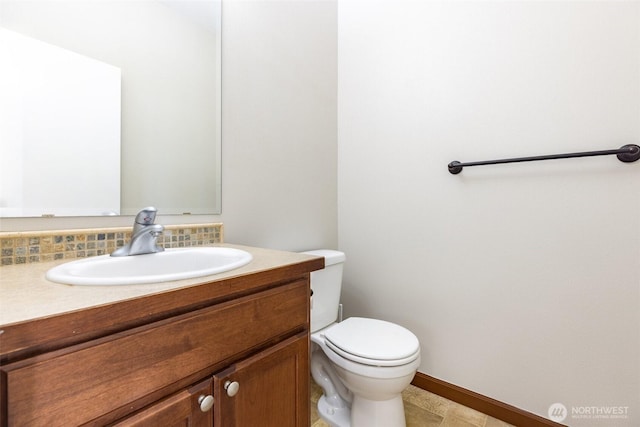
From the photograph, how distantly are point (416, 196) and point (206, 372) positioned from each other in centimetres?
125

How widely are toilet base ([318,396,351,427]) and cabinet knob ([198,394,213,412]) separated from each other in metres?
0.90

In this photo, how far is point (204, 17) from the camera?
1159mm

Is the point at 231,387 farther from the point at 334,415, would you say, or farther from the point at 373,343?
the point at 334,415

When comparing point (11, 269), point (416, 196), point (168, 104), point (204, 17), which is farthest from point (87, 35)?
point (416, 196)

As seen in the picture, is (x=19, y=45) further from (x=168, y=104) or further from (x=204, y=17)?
(x=204, y=17)

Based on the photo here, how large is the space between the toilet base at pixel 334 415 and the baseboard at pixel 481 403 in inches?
18.3

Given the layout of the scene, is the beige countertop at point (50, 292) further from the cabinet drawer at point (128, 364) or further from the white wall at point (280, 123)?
the white wall at point (280, 123)

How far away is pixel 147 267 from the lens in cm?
86

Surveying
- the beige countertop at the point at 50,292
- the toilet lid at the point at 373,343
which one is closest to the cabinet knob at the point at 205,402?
the beige countertop at the point at 50,292

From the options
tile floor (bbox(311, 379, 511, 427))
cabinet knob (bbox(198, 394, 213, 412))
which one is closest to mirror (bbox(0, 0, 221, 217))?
cabinet knob (bbox(198, 394, 213, 412))

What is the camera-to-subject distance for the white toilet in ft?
3.46

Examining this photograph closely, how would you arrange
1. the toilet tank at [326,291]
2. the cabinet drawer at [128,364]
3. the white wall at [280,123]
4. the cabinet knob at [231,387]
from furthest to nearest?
the toilet tank at [326,291] → the white wall at [280,123] → the cabinet knob at [231,387] → the cabinet drawer at [128,364]

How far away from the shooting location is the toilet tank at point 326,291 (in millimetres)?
1367

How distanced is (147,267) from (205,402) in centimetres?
45
